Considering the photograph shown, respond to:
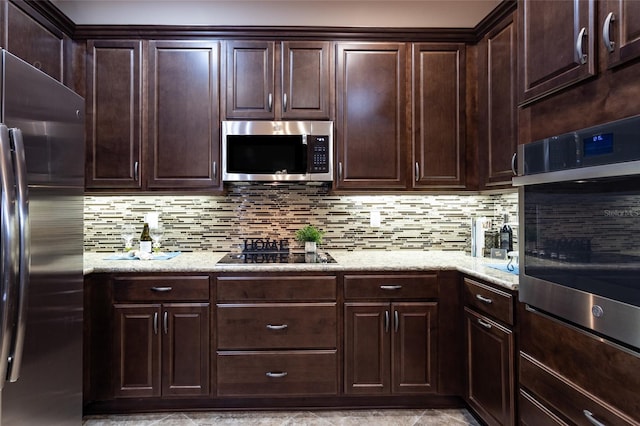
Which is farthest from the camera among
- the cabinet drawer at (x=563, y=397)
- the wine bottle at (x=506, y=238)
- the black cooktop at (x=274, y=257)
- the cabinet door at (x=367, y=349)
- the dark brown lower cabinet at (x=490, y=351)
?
the wine bottle at (x=506, y=238)

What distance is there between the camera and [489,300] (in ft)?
6.65

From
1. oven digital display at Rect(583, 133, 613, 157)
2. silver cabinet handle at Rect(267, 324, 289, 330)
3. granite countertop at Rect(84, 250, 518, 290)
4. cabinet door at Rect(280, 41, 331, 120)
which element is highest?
cabinet door at Rect(280, 41, 331, 120)

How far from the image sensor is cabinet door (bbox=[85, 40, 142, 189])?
262cm

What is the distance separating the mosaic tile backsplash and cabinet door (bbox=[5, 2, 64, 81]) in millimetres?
943

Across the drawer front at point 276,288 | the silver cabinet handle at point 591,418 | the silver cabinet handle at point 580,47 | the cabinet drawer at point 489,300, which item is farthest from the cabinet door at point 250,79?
the silver cabinet handle at point 591,418

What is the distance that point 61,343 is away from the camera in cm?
150

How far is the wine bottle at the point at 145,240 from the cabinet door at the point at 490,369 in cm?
212

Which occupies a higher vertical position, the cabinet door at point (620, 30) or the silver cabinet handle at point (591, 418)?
the cabinet door at point (620, 30)

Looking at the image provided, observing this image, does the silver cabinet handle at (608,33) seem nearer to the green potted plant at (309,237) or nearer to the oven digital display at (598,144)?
the oven digital display at (598,144)

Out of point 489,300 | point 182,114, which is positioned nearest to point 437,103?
point 489,300

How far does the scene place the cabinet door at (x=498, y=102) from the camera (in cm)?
226

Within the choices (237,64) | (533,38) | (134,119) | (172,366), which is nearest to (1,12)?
(134,119)

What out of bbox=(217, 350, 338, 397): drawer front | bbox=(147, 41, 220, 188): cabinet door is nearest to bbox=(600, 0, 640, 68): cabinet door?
bbox=(217, 350, 338, 397): drawer front

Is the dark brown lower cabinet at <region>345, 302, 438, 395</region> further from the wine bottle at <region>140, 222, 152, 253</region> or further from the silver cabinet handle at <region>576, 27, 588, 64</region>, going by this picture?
the silver cabinet handle at <region>576, 27, 588, 64</region>
